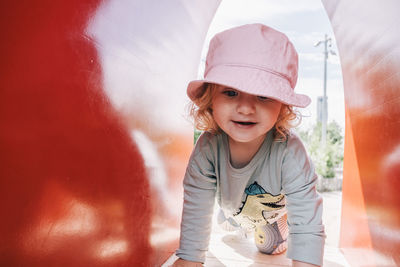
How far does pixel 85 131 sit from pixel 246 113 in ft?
1.70

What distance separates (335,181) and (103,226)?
19.6 ft

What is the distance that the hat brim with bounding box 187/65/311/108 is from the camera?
959mm

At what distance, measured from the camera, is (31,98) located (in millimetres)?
640

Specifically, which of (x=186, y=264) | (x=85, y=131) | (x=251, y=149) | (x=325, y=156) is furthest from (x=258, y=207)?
(x=325, y=156)

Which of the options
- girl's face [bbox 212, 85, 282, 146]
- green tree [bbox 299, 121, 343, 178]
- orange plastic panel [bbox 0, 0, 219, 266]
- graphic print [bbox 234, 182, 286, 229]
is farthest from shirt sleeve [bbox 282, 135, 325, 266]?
green tree [bbox 299, 121, 343, 178]

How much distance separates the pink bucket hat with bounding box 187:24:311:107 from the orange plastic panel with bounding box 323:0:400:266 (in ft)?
1.21

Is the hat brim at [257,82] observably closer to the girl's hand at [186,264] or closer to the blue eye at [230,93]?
the blue eye at [230,93]

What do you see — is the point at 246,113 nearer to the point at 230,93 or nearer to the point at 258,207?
the point at 230,93

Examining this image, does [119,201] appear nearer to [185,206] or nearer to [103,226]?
[103,226]

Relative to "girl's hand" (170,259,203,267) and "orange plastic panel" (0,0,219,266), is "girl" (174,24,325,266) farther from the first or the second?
"orange plastic panel" (0,0,219,266)

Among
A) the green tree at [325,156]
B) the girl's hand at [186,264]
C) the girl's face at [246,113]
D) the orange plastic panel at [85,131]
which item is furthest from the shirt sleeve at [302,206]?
the green tree at [325,156]

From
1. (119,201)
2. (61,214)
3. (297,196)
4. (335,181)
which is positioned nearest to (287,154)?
(297,196)

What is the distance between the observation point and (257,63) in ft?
3.30

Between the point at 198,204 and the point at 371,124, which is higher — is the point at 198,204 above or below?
below
